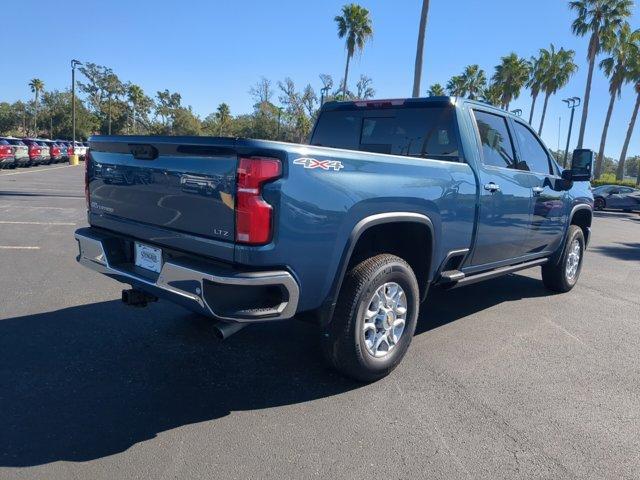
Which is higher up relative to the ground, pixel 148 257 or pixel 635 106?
pixel 635 106

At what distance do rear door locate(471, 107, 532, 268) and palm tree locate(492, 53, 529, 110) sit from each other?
42.3 meters

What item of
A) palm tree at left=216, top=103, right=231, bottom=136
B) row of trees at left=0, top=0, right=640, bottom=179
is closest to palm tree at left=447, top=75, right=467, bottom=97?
row of trees at left=0, top=0, right=640, bottom=179

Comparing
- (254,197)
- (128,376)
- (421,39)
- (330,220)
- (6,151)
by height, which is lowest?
(128,376)

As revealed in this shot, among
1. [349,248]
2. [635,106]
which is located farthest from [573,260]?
[635,106]

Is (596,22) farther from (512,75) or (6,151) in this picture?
(6,151)

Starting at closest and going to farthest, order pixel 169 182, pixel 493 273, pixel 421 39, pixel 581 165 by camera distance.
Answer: pixel 169 182 → pixel 493 273 → pixel 581 165 → pixel 421 39

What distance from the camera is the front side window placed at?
5.21m

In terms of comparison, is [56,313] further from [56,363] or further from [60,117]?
[60,117]

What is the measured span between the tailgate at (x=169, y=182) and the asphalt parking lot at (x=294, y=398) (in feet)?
2.69

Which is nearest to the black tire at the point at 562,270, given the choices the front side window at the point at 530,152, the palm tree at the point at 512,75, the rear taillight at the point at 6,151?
the front side window at the point at 530,152

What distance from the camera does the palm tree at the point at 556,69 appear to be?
139 feet

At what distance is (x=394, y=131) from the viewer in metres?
4.75

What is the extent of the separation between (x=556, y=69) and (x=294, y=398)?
46773 millimetres

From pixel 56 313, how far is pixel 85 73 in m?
85.2
